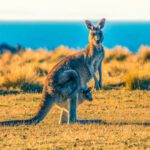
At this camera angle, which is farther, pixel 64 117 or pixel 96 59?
pixel 96 59

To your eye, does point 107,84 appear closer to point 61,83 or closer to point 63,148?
point 61,83

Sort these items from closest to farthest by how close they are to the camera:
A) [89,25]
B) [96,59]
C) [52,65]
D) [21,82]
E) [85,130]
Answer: [85,130], [96,59], [89,25], [21,82], [52,65]

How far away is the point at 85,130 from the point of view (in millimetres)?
11109

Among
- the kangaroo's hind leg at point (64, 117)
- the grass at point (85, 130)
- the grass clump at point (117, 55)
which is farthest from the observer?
the grass clump at point (117, 55)

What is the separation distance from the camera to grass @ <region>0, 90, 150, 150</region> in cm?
990

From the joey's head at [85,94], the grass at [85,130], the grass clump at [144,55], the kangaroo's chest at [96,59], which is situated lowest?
the grass at [85,130]

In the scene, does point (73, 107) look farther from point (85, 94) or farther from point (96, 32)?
point (96, 32)

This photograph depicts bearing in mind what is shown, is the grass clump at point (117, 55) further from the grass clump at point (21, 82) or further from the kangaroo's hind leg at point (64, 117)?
the kangaroo's hind leg at point (64, 117)

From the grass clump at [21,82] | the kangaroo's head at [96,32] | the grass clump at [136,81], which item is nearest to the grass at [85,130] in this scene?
the kangaroo's head at [96,32]

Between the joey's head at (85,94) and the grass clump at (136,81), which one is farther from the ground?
the grass clump at (136,81)

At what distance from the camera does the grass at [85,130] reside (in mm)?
9898

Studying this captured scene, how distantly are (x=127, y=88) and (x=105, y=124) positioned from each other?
5.92m

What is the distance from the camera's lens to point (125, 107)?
14.3 meters

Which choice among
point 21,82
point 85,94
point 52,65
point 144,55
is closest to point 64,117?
point 85,94
